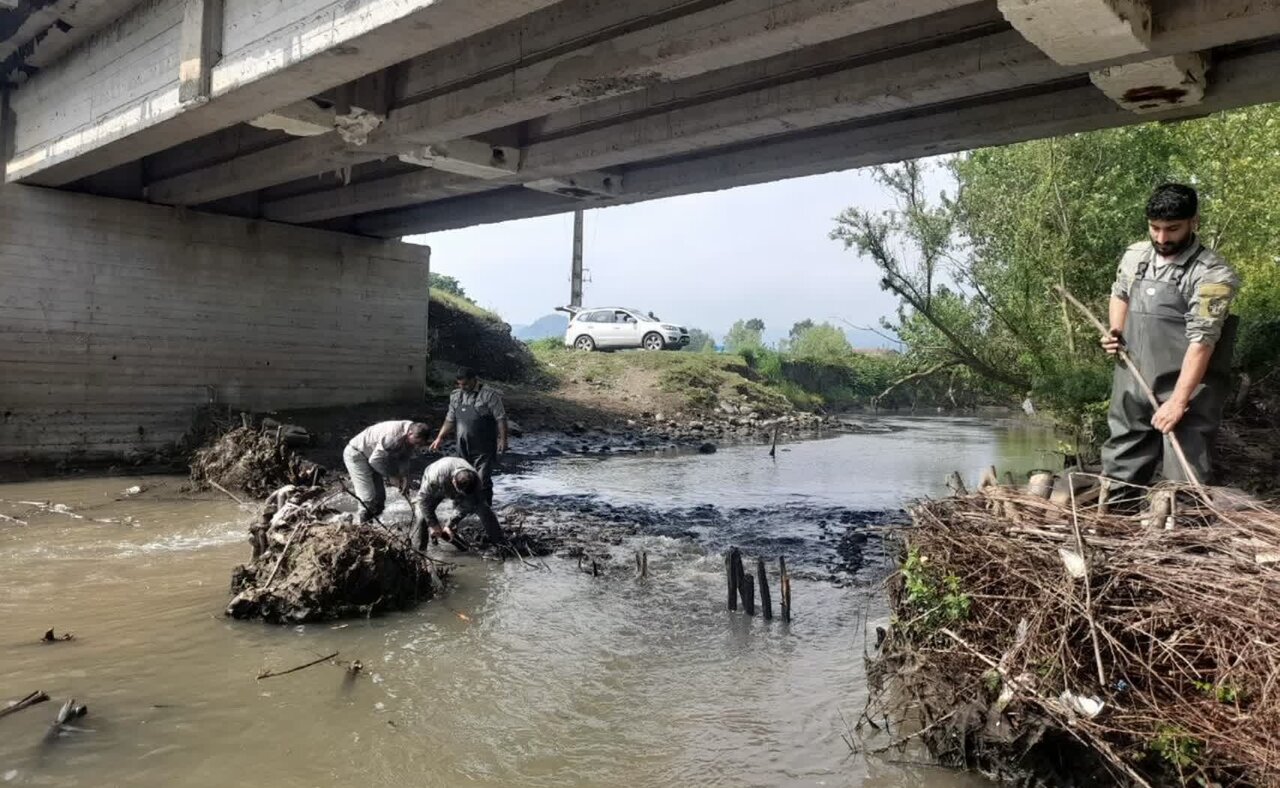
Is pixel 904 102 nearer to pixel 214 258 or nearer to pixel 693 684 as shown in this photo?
pixel 693 684

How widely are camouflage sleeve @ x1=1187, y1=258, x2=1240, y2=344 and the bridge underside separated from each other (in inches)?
80.6

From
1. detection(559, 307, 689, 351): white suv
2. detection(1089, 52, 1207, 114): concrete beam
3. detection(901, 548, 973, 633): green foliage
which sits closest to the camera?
detection(901, 548, 973, 633): green foliage

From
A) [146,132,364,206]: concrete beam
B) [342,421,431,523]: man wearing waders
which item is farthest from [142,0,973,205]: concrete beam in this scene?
[342,421,431,523]: man wearing waders

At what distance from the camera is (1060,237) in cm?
1388

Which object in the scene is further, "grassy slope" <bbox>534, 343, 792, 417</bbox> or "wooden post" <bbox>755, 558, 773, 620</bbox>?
"grassy slope" <bbox>534, 343, 792, 417</bbox>

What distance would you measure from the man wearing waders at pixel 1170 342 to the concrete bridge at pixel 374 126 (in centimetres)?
181

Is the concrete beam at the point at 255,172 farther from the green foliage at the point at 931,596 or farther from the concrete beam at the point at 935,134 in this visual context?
the green foliage at the point at 931,596

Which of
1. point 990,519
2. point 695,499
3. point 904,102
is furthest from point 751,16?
point 695,499

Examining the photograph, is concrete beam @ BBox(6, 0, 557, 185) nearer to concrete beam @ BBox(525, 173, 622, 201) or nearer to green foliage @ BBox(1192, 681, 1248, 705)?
concrete beam @ BBox(525, 173, 622, 201)

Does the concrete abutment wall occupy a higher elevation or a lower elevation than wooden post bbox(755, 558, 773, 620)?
higher

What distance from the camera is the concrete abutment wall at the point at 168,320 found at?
39.5 feet

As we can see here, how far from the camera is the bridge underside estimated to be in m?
5.98

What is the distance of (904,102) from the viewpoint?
7344 millimetres

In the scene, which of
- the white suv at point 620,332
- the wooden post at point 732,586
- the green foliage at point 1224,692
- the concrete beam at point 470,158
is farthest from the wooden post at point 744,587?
the white suv at point 620,332
